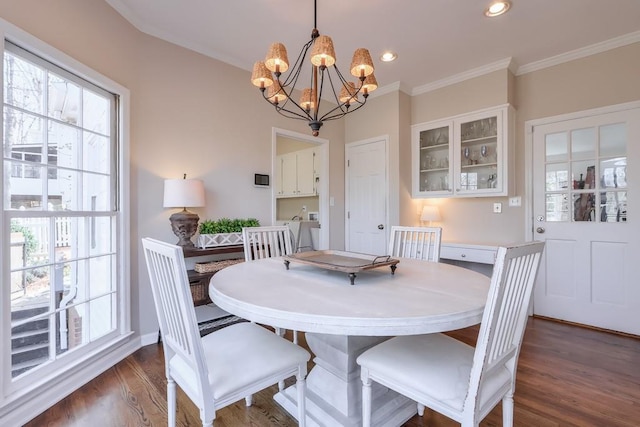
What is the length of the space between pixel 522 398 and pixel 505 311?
44.4 inches

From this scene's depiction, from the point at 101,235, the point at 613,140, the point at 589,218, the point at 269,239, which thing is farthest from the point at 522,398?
the point at 101,235

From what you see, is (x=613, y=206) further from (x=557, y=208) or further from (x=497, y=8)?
(x=497, y=8)

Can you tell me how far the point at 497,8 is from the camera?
2256 millimetres

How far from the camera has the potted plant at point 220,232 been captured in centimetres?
262

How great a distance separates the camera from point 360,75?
1.73 meters

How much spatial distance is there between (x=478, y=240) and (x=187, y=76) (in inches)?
135

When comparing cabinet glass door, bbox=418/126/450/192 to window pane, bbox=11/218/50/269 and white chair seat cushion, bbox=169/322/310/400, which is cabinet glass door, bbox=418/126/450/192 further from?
window pane, bbox=11/218/50/269

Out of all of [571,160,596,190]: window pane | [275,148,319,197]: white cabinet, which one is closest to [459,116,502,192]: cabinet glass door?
[571,160,596,190]: window pane

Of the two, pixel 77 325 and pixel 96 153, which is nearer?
pixel 77 325

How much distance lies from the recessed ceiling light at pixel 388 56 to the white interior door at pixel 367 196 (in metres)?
0.97

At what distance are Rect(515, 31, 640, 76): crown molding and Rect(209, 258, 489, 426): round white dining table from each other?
2633mm

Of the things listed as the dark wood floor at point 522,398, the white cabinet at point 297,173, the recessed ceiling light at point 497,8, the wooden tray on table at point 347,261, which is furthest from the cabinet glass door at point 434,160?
the wooden tray on table at point 347,261

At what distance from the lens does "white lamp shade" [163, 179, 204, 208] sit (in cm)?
246

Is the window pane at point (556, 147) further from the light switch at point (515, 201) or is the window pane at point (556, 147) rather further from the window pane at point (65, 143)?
the window pane at point (65, 143)
